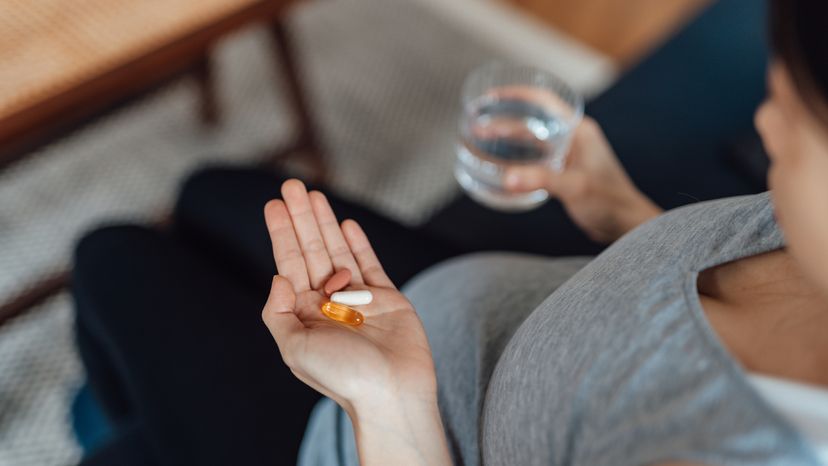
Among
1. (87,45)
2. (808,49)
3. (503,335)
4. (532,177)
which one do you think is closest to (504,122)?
(532,177)

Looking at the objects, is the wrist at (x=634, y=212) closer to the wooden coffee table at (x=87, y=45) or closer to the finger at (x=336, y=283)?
the finger at (x=336, y=283)

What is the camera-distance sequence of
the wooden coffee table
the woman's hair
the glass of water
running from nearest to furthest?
the woman's hair, the wooden coffee table, the glass of water

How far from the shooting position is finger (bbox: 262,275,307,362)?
530 millimetres

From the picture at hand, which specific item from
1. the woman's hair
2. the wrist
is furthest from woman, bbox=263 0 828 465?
the wrist

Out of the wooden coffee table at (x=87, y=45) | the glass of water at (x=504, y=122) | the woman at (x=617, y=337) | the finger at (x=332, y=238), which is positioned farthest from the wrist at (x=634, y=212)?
the wooden coffee table at (x=87, y=45)

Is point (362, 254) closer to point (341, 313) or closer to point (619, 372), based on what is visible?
point (341, 313)

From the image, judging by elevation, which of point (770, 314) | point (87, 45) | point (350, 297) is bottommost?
point (770, 314)

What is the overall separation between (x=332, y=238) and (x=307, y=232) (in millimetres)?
23

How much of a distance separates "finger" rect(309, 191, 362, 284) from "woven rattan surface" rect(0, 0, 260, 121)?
0.38 meters

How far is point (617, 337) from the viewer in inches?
18.0

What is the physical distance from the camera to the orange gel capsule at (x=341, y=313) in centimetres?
55

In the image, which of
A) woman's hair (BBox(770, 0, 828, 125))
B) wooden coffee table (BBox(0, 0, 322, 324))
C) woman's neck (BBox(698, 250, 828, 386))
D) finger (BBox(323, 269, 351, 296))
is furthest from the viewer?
wooden coffee table (BBox(0, 0, 322, 324))

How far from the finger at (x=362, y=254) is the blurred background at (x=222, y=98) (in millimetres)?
397

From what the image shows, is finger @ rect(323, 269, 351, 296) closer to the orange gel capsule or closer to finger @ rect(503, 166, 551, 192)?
the orange gel capsule
